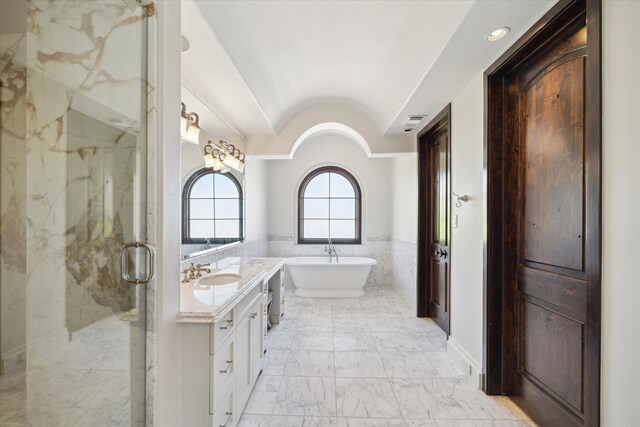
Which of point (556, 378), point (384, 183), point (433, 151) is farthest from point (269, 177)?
point (556, 378)

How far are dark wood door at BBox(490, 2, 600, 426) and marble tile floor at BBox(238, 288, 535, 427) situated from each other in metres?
0.38

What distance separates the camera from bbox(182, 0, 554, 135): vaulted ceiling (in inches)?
59.2

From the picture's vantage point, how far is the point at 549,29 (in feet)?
4.74

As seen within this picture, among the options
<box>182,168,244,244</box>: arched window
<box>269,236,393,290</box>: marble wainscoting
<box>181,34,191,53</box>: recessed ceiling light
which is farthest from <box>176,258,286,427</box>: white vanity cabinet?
<box>269,236,393,290</box>: marble wainscoting

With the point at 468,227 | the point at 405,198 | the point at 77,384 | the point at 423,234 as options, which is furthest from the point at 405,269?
the point at 77,384

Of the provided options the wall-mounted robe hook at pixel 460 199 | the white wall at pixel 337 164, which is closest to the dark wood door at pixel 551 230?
the wall-mounted robe hook at pixel 460 199

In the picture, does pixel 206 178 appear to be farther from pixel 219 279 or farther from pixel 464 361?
pixel 464 361

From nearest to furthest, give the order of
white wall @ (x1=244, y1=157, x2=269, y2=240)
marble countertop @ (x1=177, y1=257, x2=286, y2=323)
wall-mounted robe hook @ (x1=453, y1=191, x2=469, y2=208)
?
marble countertop @ (x1=177, y1=257, x2=286, y2=323), wall-mounted robe hook @ (x1=453, y1=191, x2=469, y2=208), white wall @ (x1=244, y1=157, x2=269, y2=240)

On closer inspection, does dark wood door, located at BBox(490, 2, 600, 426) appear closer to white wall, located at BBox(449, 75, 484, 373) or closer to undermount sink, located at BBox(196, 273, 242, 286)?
white wall, located at BBox(449, 75, 484, 373)

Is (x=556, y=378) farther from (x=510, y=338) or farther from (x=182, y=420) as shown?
(x=182, y=420)

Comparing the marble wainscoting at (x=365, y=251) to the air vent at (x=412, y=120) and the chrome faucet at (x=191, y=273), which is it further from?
the chrome faucet at (x=191, y=273)

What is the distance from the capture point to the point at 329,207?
5.09m

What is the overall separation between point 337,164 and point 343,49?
9.31 ft

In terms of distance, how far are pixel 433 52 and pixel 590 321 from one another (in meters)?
1.70
